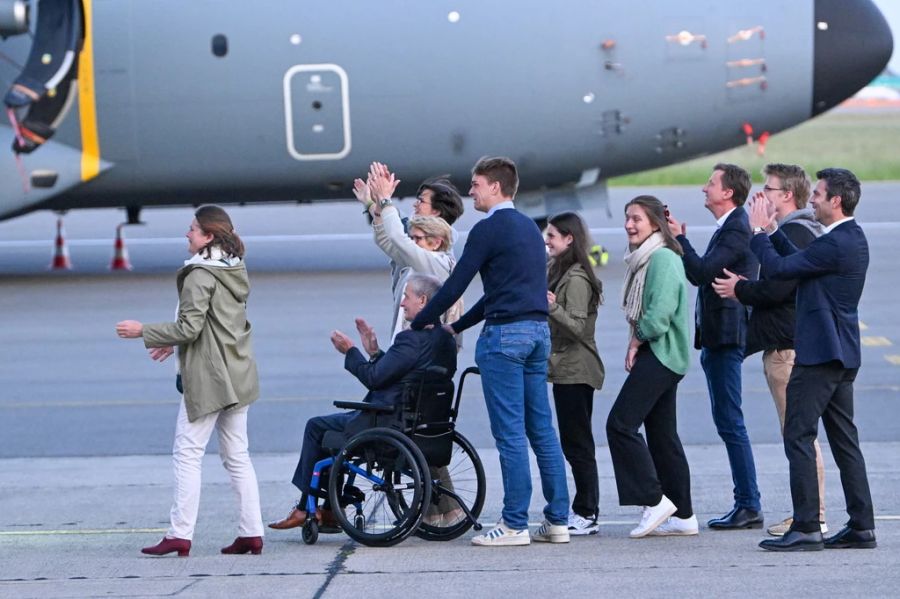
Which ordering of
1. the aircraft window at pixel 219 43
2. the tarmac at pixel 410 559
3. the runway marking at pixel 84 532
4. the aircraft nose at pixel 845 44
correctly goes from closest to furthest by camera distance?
the tarmac at pixel 410 559, the runway marking at pixel 84 532, the aircraft nose at pixel 845 44, the aircraft window at pixel 219 43

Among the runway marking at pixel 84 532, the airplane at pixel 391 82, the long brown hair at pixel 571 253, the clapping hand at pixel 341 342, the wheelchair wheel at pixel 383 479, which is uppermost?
the airplane at pixel 391 82

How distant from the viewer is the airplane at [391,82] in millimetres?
17016

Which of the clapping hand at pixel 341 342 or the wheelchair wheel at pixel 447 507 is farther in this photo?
the wheelchair wheel at pixel 447 507

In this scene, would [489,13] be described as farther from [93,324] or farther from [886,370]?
[886,370]

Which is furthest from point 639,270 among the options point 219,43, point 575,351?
point 219,43

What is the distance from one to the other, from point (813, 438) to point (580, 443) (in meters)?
1.14

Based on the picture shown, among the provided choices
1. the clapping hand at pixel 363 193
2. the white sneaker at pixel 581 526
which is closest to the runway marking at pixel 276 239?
the clapping hand at pixel 363 193

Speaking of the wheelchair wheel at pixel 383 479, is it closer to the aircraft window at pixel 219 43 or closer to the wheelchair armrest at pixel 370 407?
the wheelchair armrest at pixel 370 407

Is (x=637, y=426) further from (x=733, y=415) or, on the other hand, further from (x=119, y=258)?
(x=119, y=258)

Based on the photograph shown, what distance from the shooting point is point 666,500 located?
273 inches

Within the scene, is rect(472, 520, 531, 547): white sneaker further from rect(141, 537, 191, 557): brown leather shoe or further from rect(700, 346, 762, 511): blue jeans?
rect(141, 537, 191, 557): brown leather shoe

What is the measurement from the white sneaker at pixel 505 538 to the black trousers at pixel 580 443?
1.59 feet

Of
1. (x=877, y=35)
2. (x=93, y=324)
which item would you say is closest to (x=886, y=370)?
(x=877, y=35)

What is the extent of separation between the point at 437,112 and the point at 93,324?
15.9 feet
